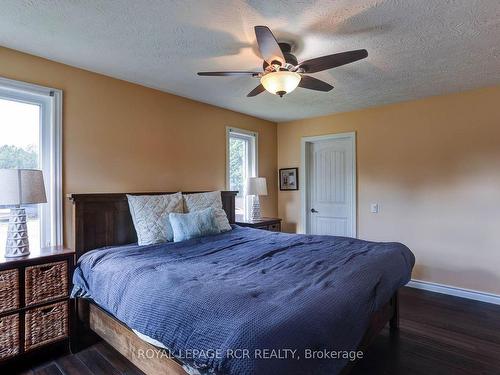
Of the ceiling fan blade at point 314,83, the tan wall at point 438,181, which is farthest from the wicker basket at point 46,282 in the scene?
the tan wall at point 438,181

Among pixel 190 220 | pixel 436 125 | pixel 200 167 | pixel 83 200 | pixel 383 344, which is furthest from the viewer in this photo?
pixel 200 167

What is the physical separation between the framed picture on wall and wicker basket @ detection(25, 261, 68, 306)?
11.4 feet

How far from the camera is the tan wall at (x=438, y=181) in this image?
10.9 ft

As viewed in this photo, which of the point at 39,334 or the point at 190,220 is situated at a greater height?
the point at 190,220

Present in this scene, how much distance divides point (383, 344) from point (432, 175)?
2215mm

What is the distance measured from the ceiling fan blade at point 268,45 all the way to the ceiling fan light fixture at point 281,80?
80 millimetres

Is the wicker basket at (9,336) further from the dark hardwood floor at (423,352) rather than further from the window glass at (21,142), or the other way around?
the window glass at (21,142)

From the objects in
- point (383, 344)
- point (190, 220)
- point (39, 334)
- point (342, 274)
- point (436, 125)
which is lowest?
point (383, 344)

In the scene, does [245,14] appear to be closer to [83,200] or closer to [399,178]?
[83,200]

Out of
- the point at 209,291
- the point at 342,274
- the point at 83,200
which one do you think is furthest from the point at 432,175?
the point at 83,200

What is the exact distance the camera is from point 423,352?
2.32 m

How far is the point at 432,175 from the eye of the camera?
12.0 ft

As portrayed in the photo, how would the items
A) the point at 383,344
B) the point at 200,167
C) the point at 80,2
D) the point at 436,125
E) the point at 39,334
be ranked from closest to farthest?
the point at 80,2 < the point at 39,334 < the point at 383,344 < the point at 436,125 < the point at 200,167

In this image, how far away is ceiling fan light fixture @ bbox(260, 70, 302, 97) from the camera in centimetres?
207
